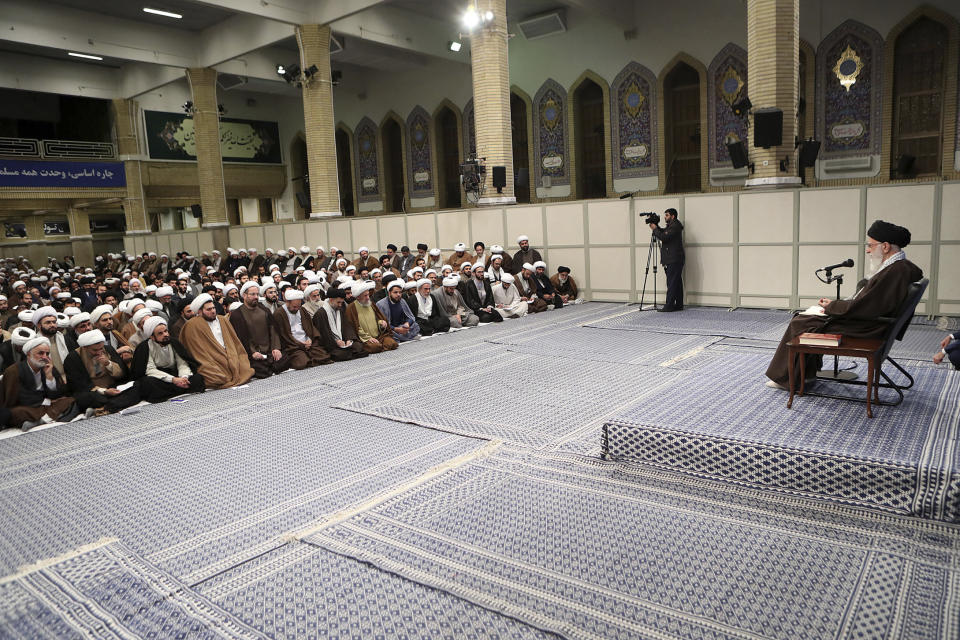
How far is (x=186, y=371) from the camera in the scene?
4.93 metres

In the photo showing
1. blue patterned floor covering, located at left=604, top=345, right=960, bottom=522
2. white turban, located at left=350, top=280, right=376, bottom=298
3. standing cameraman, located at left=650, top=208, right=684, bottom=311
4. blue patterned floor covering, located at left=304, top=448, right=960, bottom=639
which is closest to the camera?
blue patterned floor covering, located at left=304, top=448, right=960, bottom=639

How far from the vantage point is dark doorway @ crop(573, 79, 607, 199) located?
1321cm

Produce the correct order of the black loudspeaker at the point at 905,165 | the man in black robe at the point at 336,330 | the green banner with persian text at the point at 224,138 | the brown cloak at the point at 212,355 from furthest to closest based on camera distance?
the green banner with persian text at the point at 224,138 < the black loudspeaker at the point at 905,165 < the man in black robe at the point at 336,330 < the brown cloak at the point at 212,355

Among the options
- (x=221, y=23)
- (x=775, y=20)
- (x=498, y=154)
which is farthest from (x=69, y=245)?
(x=775, y=20)

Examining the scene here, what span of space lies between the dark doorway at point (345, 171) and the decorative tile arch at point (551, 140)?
5.98 m

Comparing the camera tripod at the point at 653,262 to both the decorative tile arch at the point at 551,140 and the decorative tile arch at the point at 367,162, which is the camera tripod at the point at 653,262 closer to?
the decorative tile arch at the point at 551,140

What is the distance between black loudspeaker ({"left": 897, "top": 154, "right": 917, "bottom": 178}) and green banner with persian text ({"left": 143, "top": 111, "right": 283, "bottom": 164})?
14.7 m

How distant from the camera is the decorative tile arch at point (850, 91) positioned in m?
10.2

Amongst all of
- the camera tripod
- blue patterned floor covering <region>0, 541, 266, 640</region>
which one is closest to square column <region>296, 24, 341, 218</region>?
the camera tripod

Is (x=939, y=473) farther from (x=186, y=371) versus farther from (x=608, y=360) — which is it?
(x=186, y=371)

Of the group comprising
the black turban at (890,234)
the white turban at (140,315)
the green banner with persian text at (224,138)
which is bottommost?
the white turban at (140,315)

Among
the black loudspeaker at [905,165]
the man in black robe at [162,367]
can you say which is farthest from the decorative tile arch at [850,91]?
the man in black robe at [162,367]

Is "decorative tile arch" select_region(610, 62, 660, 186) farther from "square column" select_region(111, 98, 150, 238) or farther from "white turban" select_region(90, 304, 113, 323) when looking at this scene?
"square column" select_region(111, 98, 150, 238)

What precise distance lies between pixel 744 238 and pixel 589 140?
6.73m
